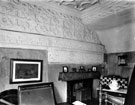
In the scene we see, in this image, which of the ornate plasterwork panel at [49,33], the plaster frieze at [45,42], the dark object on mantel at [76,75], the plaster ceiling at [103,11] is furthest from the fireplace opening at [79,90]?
the plaster ceiling at [103,11]

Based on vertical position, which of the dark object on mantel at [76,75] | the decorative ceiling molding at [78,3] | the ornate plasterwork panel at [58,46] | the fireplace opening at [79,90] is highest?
the decorative ceiling molding at [78,3]

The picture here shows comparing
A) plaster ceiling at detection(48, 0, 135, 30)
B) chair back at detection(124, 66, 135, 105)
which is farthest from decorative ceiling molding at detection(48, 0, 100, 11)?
chair back at detection(124, 66, 135, 105)

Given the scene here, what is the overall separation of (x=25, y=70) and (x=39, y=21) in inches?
51.2

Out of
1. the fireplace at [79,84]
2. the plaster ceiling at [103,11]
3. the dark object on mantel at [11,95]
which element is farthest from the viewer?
the fireplace at [79,84]

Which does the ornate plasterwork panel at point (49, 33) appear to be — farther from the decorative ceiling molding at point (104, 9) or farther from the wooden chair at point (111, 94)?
the wooden chair at point (111, 94)

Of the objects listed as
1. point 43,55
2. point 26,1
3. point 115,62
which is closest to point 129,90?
point 43,55

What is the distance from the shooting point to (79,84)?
4016 millimetres

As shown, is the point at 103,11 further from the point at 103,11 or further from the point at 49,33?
the point at 49,33

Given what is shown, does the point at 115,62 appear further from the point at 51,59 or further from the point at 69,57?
the point at 51,59

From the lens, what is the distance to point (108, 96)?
3.45 metres

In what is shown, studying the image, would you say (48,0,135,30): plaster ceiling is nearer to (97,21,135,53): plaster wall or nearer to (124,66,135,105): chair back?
(97,21,135,53): plaster wall

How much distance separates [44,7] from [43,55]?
129 cm

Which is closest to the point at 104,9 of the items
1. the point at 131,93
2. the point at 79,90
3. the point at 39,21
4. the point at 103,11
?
the point at 103,11

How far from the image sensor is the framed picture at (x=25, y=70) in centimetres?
285
